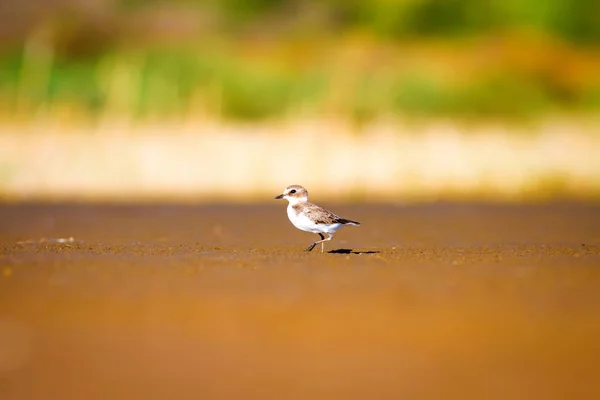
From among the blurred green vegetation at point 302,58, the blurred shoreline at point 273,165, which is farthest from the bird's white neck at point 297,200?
the blurred green vegetation at point 302,58

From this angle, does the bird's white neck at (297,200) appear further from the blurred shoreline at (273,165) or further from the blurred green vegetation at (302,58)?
the blurred green vegetation at (302,58)

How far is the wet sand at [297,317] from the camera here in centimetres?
564

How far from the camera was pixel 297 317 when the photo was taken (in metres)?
7.11

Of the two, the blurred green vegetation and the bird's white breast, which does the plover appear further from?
the blurred green vegetation

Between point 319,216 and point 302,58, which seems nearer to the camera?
point 319,216

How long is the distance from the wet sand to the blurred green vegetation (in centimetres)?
1036

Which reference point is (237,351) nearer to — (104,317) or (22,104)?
(104,317)

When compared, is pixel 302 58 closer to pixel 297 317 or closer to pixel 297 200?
pixel 297 200

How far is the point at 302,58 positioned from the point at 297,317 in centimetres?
2723

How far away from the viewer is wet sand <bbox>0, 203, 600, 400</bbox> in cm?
564

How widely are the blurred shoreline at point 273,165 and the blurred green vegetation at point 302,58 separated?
170cm

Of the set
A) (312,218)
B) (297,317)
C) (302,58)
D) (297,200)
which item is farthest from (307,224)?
(302,58)

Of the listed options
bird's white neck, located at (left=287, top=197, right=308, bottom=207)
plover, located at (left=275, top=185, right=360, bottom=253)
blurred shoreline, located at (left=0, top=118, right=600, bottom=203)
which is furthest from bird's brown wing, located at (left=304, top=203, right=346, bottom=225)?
blurred shoreline, located at (left=0, top=118, right=600, bottom=203)

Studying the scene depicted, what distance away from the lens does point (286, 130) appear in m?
19.3
